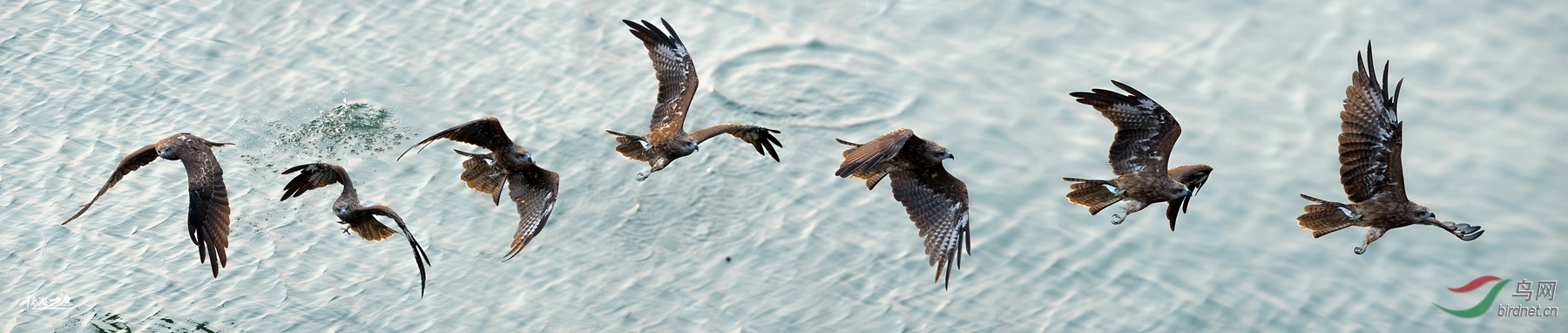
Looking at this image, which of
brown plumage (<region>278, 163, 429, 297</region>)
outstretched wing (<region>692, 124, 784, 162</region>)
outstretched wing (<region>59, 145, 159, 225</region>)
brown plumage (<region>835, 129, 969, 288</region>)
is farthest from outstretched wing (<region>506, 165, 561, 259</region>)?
outstretched wing (<region>59, 145, 159, 225</region>)

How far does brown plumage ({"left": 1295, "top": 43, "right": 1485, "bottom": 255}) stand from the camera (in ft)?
36.2

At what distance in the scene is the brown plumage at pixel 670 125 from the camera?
451 inches

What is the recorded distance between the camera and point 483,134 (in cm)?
1088

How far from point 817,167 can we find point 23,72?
29.9 ft

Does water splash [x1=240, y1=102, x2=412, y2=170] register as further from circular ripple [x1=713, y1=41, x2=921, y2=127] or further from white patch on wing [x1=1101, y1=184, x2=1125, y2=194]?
white patch on wing [x1=1101, y1=184, x2=1125, y2=194]

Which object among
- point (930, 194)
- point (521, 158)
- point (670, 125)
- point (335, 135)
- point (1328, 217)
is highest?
point (1328, 217)

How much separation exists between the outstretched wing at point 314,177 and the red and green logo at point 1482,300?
938 cm

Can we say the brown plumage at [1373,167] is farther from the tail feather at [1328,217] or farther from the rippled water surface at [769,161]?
the rippled water surface at [769,161]

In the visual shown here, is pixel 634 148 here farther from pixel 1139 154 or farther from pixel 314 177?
pixel 1139 154

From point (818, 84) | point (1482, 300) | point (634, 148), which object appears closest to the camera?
point (634, 148)

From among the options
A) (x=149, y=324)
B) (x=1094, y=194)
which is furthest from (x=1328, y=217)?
(x=149, y=324)

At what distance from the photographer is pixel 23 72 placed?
1688 cm

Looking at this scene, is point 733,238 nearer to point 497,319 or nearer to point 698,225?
point 698,225

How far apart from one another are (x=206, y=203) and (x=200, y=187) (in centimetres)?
20
